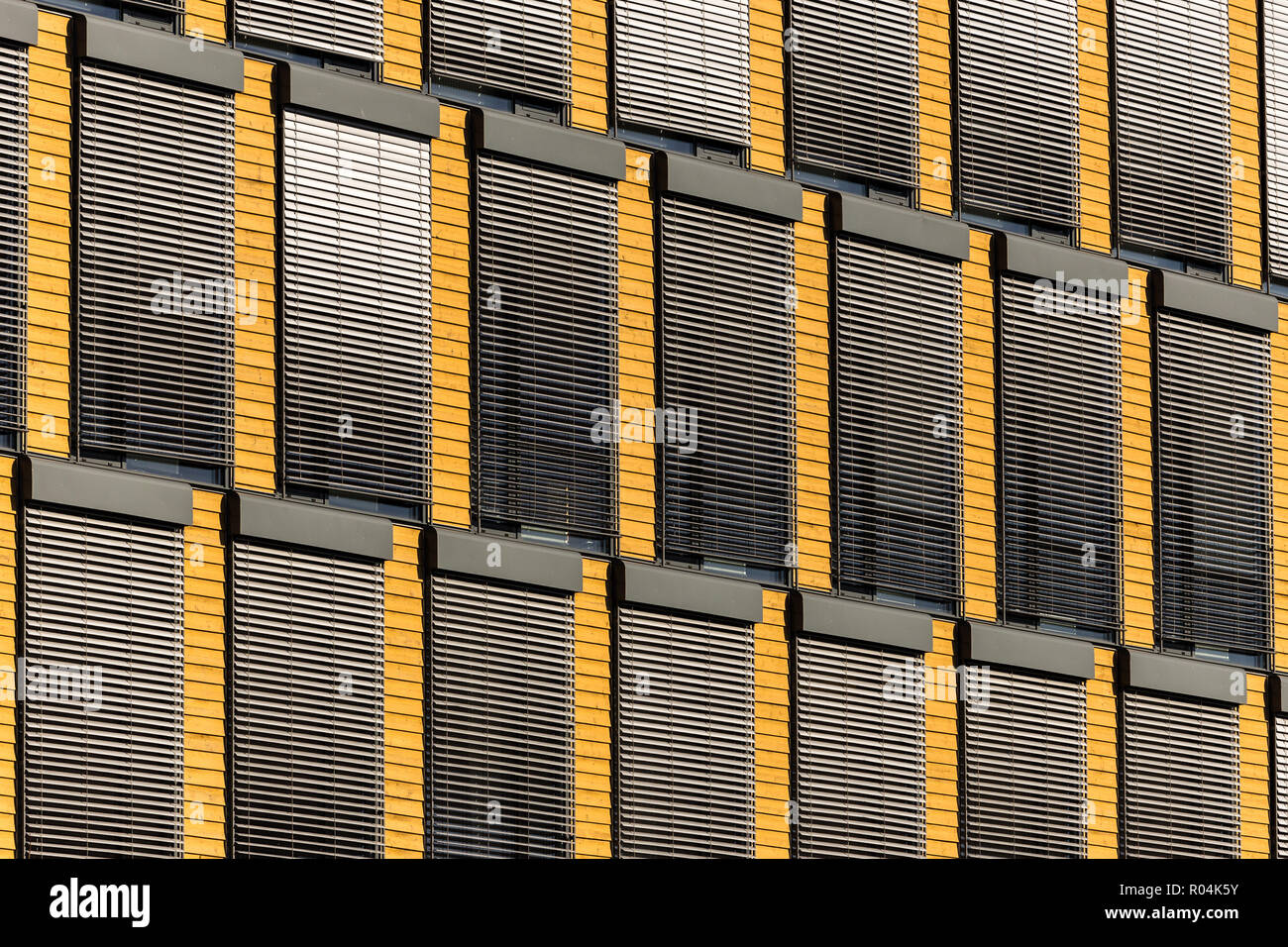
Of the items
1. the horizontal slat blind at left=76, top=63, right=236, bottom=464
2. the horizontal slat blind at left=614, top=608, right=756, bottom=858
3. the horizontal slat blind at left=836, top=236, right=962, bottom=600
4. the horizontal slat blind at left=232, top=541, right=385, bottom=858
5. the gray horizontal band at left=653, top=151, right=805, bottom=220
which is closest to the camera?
the horizontal slat blind at left=76, top=63, right=236, bottom=464

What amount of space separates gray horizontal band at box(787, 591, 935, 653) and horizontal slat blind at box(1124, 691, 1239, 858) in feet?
12.4

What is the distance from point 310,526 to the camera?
33031 millimetres

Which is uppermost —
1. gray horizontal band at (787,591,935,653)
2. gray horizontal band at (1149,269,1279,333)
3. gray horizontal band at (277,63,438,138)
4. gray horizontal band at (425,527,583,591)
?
gray horizontal band at (277,63,438,138)

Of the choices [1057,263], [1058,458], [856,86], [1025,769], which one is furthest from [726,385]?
[1025,769]

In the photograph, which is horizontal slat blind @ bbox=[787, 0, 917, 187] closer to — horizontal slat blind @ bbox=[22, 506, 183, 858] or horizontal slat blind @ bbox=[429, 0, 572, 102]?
horizontal slat blind @ bbox=[429, 0, 572, 102]

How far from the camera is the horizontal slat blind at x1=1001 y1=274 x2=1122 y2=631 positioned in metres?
39.2

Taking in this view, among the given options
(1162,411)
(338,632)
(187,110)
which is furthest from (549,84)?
(1162,411)

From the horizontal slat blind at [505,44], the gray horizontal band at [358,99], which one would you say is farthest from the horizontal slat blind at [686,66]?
the gray horizontal band at [358,99]

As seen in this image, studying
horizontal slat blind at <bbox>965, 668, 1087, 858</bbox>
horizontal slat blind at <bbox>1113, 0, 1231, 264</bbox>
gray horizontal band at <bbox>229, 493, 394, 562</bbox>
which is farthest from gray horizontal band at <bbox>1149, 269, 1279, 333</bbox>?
gray horizontal band at <bbox>229, 493, 394, 562</bbox>

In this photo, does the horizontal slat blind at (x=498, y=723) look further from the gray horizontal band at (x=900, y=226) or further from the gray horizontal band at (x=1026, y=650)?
the gray horizontal band at (x=900, y=226)

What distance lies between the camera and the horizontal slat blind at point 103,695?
1207 inches

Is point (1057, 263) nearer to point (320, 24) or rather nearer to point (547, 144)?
point (547, 144)

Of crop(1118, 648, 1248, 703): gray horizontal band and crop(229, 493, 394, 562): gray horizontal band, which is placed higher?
crop(229, 493, 394, 562): gray horizontal band
